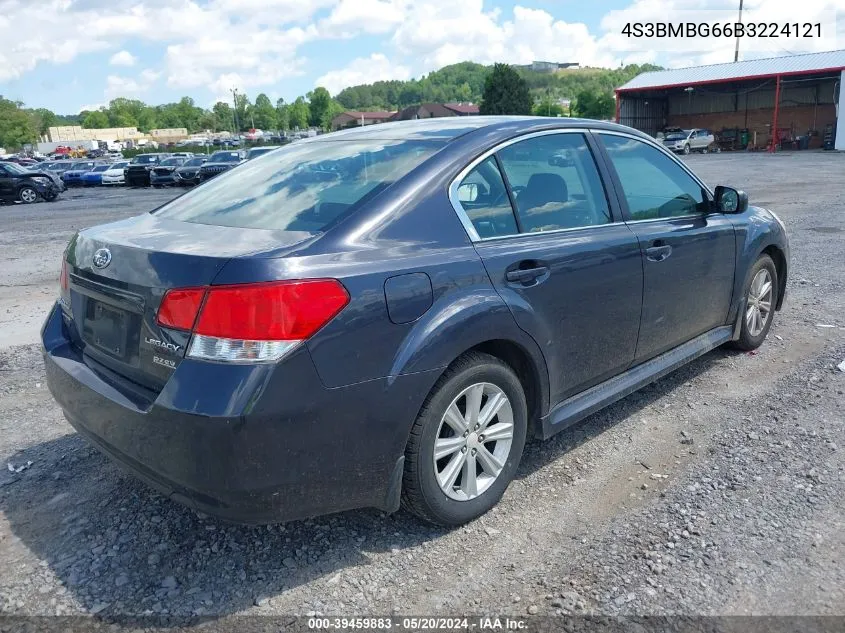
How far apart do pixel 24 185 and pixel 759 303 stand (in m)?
25.7

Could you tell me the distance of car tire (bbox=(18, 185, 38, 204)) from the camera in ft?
80.5

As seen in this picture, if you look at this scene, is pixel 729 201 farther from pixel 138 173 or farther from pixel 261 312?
pixel 138 173

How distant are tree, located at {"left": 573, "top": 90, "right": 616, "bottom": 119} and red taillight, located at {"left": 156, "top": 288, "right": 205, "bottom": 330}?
231 ft

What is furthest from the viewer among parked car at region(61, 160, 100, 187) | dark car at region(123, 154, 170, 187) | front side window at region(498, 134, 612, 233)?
parked car at region(61, 160, 100, 187)

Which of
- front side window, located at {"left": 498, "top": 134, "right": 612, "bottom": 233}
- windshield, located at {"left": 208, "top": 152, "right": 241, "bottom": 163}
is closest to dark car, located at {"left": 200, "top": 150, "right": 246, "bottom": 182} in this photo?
windshield, located at {"left": 208, "top": 152, "right": 241, "bottom": 163}

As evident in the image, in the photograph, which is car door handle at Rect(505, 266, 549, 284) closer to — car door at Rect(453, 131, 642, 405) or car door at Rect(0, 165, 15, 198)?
car door at Rect(453, 131, 642, 405)

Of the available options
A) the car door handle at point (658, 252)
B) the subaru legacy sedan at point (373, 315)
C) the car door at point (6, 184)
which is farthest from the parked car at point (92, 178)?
the car door handle at point (658, 252)

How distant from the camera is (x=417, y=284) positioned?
2.75m

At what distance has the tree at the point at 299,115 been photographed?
150 m

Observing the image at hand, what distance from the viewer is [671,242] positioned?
4023mm

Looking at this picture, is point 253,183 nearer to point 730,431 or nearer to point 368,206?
point 368,206

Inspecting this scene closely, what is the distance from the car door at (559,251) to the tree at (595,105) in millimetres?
68827

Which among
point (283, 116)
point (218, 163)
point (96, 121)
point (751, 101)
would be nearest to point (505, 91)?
point (751, 101)

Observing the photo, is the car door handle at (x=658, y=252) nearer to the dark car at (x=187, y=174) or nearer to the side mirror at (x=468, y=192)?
Result: the side mirror at (x=468, y=192)
